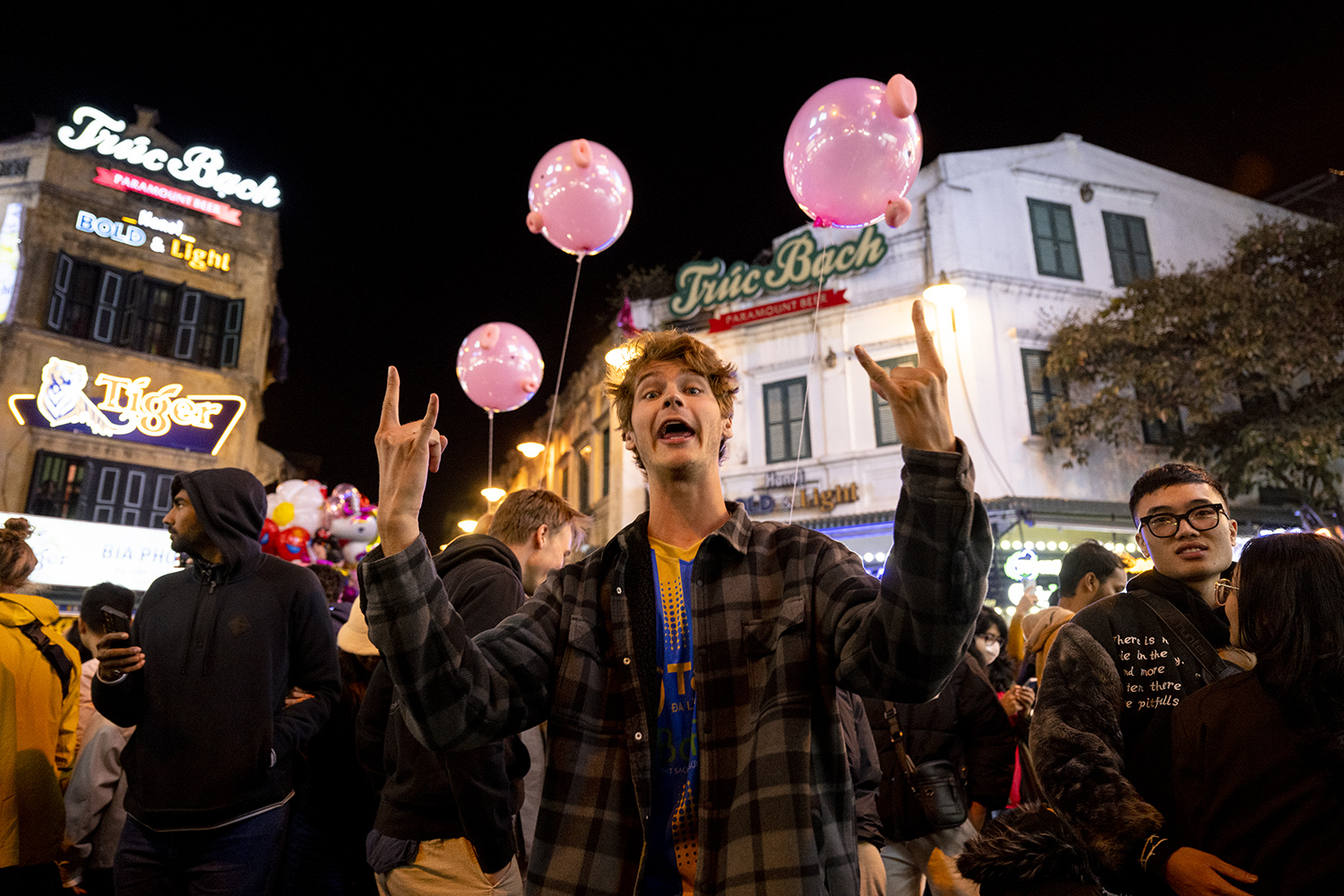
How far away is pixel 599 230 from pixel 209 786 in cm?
595

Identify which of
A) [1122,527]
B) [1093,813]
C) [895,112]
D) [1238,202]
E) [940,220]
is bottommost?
[1093,813]

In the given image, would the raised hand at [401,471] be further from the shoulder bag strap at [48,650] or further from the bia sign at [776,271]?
the bia sign at [776,271]

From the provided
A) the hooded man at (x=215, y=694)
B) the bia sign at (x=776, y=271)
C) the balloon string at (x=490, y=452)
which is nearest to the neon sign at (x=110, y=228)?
the balloon string at (x=490, y=452)

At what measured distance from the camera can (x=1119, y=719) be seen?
2639 millimetres

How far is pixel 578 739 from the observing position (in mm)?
1807

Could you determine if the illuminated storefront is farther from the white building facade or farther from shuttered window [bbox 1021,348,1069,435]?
shuttered window [bbox 1021,348,1069,435]

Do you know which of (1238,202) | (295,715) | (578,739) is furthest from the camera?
(1238,202)

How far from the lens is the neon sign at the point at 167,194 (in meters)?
19.0

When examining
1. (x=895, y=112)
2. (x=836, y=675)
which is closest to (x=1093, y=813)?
(x=836, y=675)

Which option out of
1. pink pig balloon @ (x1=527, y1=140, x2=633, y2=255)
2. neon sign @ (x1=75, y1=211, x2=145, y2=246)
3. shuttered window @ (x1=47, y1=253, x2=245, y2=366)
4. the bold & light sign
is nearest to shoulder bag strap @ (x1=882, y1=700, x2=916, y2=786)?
pink pig balloon @ (x1=527, y1=140, x2=633, y2=255)

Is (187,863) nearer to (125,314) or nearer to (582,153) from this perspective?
(582,153)

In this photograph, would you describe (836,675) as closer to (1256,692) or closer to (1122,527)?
(1256,692)

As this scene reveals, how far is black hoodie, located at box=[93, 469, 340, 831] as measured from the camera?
3.09m

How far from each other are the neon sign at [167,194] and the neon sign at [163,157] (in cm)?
33
